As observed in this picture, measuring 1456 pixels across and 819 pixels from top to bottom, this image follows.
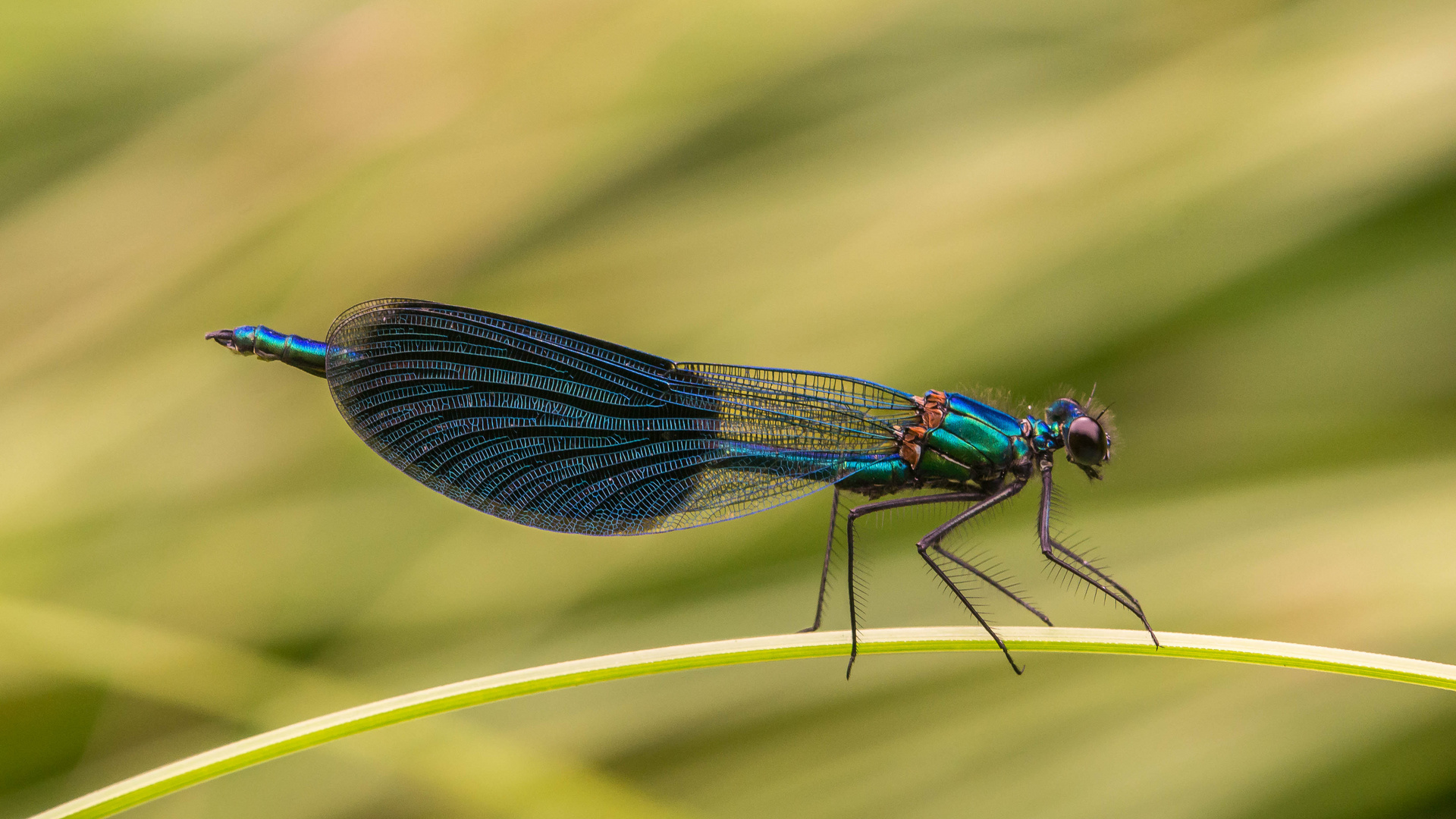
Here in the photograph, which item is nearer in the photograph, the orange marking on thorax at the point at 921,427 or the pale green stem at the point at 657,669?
the pale green stem at the point at 657,669

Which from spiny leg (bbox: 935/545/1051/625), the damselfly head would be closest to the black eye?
the damselfly head

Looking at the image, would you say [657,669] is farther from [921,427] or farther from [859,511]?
[921,427]

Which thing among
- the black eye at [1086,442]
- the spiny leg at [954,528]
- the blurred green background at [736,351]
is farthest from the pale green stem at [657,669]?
the black eye at [1086,442]

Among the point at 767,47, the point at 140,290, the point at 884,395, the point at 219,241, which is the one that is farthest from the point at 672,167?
the point at 140,290

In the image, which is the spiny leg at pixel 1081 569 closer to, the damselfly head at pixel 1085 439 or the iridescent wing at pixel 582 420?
the damselfly head at pixel 1085 439

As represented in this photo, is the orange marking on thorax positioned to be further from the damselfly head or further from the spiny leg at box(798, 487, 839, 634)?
the damselfly head

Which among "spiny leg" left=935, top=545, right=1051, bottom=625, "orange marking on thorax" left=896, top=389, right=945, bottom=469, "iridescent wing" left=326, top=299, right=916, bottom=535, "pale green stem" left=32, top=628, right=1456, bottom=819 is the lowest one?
"pale green stem" left=32, top=628, right=1456, bottom=819
